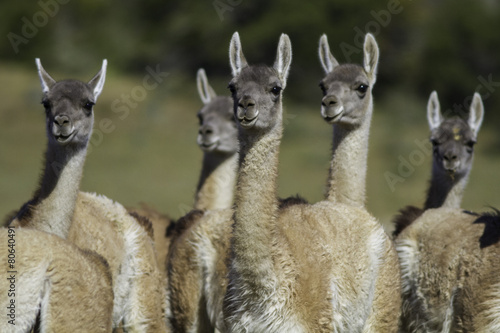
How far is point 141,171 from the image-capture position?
27.8 metres

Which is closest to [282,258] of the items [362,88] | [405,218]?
[362,88]

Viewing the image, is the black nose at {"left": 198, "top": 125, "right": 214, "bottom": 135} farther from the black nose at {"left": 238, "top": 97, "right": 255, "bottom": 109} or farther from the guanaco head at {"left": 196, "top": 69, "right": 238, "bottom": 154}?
the black nose at {"left": 238, "top": 97, "right": 255, "bottom": 109}

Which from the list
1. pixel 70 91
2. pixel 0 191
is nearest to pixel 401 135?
pixel 0 191

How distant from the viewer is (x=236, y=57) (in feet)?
24.9

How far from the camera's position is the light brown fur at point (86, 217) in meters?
7.53

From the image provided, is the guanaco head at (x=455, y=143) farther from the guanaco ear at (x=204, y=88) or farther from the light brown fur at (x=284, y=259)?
the guanaco ear at (x=204, y=88)

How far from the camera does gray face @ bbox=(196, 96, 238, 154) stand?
11.6m

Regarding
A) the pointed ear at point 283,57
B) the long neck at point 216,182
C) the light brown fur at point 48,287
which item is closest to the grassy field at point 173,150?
the long neck at point 216,182

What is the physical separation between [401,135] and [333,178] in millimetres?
22574

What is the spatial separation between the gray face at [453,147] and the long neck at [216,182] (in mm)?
2721

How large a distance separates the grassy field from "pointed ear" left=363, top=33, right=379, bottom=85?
487 inches

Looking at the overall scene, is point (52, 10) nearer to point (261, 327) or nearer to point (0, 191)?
point (0, 191)

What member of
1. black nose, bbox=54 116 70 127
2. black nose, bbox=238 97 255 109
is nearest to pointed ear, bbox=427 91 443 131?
black nose, bbox=238 97 255 109

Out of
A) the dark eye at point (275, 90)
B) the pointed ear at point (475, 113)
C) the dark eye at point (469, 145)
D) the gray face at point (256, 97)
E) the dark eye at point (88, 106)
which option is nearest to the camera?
the gray face at point (256, 97)
